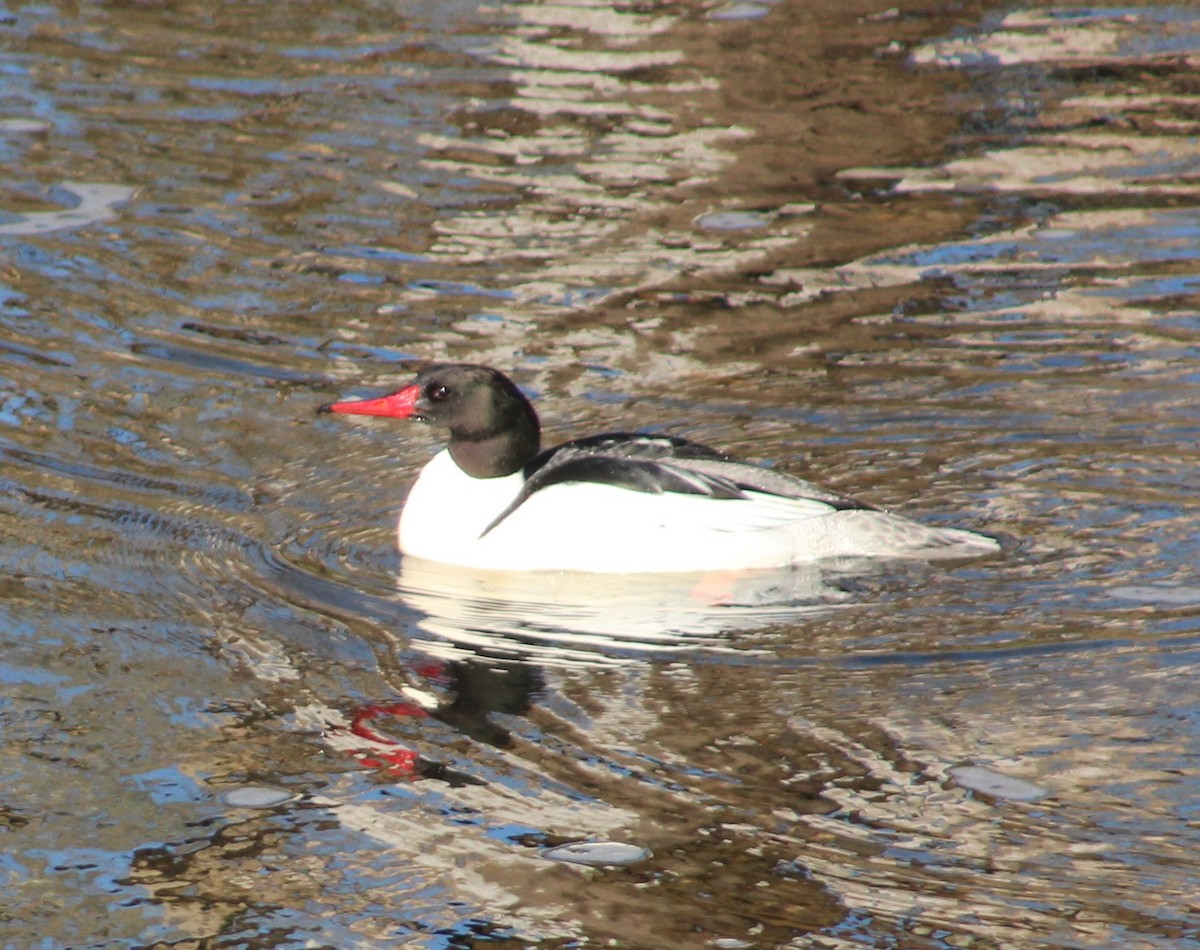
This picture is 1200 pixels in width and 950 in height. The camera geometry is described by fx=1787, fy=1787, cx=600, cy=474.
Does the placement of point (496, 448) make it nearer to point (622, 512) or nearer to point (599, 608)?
point (622, 512)

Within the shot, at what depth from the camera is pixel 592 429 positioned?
8.16 meters

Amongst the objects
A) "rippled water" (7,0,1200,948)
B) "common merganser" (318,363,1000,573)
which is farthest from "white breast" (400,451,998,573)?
"rippled water" (7,0,1200,948)

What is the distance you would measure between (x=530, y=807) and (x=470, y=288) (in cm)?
496

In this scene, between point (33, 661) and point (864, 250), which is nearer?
point (33, 661)

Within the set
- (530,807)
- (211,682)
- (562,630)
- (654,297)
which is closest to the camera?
(530,807)

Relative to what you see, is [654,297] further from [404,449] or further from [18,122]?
[18,122]

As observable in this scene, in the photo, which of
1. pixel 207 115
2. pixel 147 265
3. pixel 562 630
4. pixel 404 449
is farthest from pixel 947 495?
pixel 207 115

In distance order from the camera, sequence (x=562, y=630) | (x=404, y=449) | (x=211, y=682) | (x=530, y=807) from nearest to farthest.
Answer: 1. (x=530, y=807)
2. (x=211, y=682)
3. (x=562, y=630)
4. (x=404, y=449)

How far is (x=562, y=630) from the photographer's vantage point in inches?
252

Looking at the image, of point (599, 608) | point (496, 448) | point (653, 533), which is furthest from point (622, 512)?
point (496, 448)

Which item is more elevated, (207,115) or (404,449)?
(207,115)

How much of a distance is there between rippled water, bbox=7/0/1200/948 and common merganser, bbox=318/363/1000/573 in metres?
0.12

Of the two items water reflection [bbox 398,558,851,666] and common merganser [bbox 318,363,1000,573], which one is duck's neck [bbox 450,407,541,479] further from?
water reflection [bbox 398,558,851,666]

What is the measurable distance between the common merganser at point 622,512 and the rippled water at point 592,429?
0.12 meters
